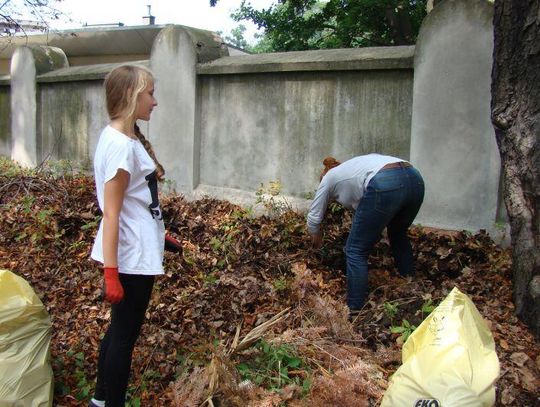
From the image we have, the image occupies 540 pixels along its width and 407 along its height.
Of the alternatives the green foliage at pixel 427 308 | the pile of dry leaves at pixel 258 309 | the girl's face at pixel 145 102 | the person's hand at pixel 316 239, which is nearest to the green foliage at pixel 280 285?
the pile of dry leaves at pixel 258 309

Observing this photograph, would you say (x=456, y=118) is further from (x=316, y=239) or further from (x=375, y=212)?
(x=316, y=239)

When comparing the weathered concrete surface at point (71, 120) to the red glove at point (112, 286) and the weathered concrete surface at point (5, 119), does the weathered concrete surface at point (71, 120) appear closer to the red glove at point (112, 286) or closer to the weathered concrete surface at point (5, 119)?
the weathered concrete surface at point (5, 119)

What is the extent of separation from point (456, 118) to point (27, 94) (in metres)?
7.09

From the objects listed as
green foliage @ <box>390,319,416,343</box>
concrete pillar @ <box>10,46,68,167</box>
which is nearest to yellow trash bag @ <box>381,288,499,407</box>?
green foliage @ <box>390,319,416,343</box>

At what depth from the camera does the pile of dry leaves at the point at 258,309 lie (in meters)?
3.17

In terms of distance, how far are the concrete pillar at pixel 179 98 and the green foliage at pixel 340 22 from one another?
5.82m

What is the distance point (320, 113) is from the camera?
5691 millimetres

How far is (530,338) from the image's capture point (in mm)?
3535

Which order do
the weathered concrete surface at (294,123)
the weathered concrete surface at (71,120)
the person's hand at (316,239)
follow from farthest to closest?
the weathered concrete surface at (71,120), the weathered concrete surface at (294,123), the person's hand at (316,239)

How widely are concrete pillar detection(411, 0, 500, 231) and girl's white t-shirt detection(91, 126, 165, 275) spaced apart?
116 inches

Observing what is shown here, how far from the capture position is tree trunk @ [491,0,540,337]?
3.58 metres

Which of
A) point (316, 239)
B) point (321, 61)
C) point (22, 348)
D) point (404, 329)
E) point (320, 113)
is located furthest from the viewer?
point (320, 113)

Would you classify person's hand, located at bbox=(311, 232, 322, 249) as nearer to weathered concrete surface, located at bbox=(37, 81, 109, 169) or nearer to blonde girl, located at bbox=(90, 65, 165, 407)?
blonde girl, located at bbox=(90, 65, 165, 407)

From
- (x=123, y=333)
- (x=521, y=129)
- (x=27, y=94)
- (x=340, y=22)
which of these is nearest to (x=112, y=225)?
(x=123, y=333)
